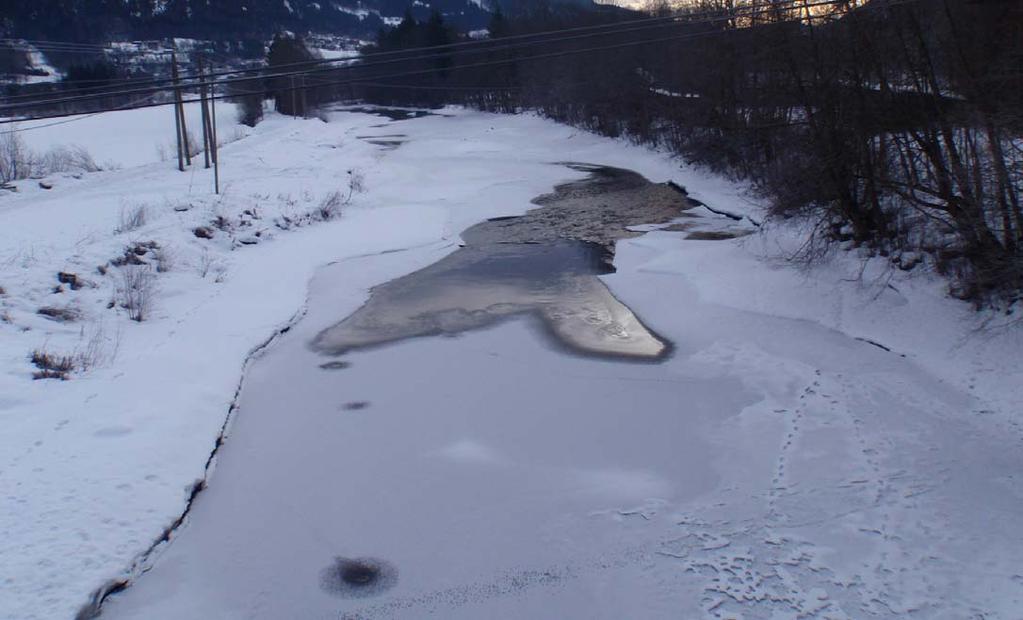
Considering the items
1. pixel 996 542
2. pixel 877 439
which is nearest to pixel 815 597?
pixel 996 542

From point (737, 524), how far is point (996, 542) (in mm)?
2294

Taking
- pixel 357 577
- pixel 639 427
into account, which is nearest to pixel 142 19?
pixel 639 427

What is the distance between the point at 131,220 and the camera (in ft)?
66.1

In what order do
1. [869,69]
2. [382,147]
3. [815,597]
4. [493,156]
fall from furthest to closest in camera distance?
[382,147] → [493,156] → [869,69] → [815,597]

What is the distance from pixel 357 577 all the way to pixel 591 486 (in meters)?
2.67

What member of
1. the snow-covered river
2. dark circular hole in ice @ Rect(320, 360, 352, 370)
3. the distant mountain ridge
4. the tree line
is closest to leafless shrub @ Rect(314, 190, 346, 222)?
the tree line

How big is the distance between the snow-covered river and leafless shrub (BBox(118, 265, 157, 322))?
2884 millimetres

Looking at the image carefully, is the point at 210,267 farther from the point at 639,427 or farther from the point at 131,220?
the point at 639,427

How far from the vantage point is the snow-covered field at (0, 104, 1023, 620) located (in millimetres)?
6891

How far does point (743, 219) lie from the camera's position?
22750mm

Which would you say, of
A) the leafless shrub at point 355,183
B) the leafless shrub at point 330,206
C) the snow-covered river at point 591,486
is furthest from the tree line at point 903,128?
the leafless shrub at point 355,183

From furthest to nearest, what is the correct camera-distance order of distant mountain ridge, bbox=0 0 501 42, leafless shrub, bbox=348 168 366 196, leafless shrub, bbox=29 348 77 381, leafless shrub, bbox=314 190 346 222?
distant mountain ridge, bbox=0 0 501 42, leafless shrub, bbox=348 168 366 196, leafless shrub, bbox=314 190 346 222, leafless shrub, bbox=29 348 77 381

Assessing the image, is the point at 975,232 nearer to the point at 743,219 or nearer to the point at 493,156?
the point at 743,219

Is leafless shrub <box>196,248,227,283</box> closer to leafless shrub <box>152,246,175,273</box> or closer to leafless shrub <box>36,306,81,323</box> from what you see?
leafless shrub <box>152,246,175,273</box>
